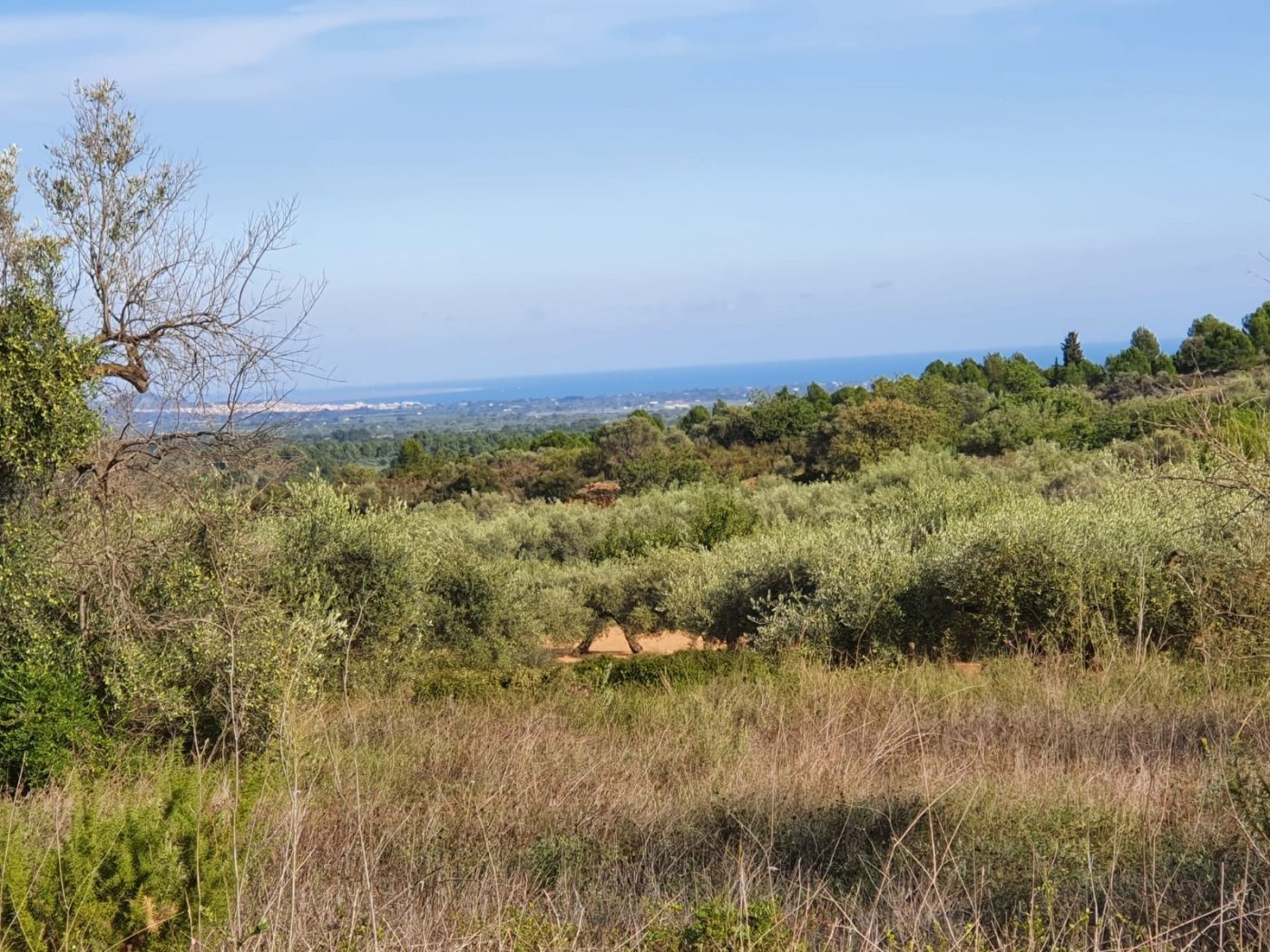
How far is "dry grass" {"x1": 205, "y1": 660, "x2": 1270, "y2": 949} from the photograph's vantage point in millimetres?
3432

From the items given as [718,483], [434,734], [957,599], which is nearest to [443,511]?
[718,483]

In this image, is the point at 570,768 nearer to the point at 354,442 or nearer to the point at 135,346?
the point at 135,346

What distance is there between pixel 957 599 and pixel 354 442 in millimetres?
67796

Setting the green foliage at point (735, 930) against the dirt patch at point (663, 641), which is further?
the dirt patch at point (663, 641)

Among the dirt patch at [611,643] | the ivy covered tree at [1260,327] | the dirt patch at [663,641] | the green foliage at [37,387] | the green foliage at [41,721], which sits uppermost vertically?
the ivy covered tree at [1260,327]

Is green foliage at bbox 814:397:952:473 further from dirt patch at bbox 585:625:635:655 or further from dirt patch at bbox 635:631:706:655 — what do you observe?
dirt patch at bbox 635:631:706:655

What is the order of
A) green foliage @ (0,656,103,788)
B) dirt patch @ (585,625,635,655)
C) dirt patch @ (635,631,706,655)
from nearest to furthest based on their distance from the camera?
green foliage @ (0,656,103,788)
dirt patch @ (635,631,706,655)
dirt patch @ (585,625,635,655)

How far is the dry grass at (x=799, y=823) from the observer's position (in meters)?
3.43

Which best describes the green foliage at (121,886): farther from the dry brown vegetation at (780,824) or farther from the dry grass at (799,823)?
the dry grass at (799,823)

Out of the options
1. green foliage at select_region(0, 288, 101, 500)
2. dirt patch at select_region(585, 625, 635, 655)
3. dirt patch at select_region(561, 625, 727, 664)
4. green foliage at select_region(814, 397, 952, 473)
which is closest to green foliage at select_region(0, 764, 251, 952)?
green foliage at select_region(0, 288, 101, 500)

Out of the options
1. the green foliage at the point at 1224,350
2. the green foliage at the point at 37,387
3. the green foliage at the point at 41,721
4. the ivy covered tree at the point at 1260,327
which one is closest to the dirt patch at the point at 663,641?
the green foliage at the point at 41,721

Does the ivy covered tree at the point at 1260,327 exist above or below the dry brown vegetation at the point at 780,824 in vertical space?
above

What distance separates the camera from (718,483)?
115 feet

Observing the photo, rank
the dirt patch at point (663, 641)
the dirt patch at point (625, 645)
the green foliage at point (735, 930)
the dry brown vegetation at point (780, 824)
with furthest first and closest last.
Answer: the dirt patch at point (663, 641) < the dirt patch at point (625, 645) < the dry brown vegetation at point (780, 824) < the green foliage at point (735, 930)
